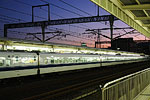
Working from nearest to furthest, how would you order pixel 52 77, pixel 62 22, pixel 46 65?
pixel 46 65, pixel 52 77, pixel 62 22

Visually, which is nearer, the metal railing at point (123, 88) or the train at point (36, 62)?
the metal railing at point (123, 88)

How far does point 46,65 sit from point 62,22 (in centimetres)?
1347

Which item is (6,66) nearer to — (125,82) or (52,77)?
(52,77)

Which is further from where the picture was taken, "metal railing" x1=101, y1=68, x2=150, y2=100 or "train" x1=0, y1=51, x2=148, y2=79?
"train" x1=0, y1=51, x2=148, y2=79

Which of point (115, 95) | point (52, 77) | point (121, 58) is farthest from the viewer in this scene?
point (121, 58)

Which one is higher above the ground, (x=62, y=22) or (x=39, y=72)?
(x=62, y=22)

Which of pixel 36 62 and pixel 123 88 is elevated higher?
pixel 36 62

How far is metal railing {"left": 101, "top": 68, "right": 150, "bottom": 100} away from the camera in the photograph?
6.06 metres

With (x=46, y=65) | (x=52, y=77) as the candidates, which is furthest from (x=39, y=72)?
(x=52, y=77)

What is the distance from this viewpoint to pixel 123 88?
7504 millimetres

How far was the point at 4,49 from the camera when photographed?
619 inches

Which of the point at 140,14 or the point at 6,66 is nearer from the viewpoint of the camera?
the point at 140,14

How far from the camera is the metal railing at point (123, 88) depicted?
606 cm

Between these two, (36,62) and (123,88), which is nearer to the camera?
(123,88)
